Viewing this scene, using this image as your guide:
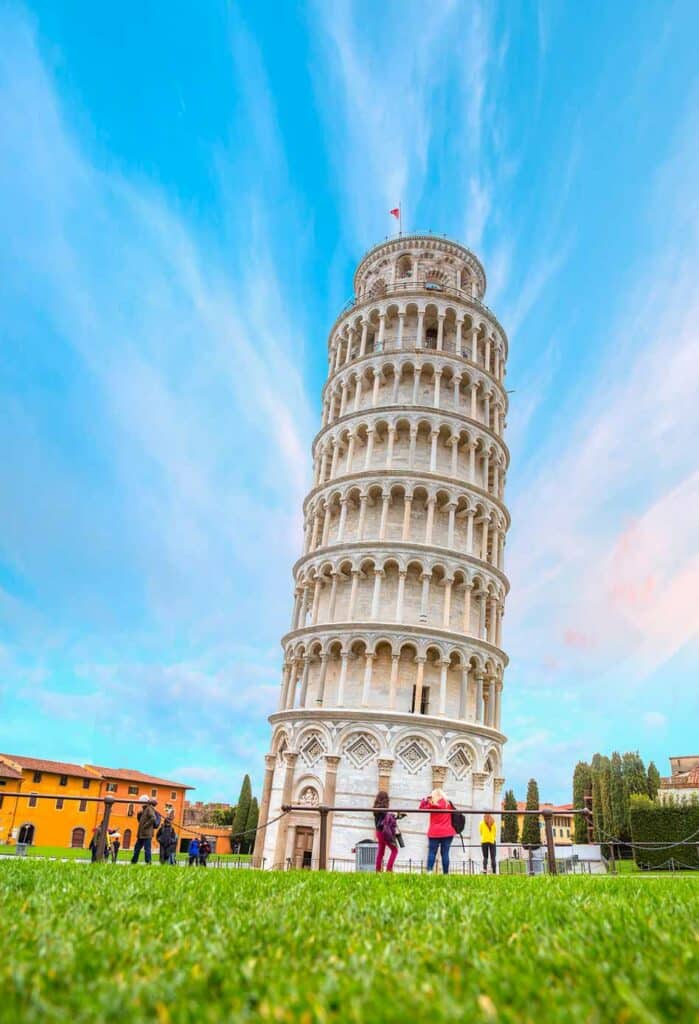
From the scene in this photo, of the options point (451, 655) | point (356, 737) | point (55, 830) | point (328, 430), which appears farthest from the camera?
point (55, 830)

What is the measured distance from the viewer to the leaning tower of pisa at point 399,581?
102 feet

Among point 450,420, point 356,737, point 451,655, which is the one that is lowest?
point 356,737

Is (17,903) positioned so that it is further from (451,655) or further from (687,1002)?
(451,655)

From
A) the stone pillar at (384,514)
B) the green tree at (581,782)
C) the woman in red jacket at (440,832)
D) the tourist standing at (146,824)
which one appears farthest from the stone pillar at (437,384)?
the green tree at (581,782)

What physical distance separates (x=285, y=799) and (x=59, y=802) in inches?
1685

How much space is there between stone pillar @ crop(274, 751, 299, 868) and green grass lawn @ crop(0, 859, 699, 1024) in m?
27.9

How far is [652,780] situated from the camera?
4972 cm

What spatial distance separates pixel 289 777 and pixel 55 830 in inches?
1645

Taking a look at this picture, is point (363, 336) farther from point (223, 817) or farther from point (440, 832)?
point (223, 817)

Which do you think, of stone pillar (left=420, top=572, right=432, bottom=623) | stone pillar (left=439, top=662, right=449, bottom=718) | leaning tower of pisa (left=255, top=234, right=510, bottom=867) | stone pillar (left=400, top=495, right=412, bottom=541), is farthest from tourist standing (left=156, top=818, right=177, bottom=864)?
stone pillar (left=400, top=495, right=412, bottom=541)

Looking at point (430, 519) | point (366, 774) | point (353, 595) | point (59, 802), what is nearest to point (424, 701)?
point (366, 774)

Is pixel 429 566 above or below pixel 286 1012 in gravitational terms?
above

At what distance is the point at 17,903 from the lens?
5.05m

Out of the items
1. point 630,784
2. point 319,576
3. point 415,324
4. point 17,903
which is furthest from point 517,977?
point 630,784
